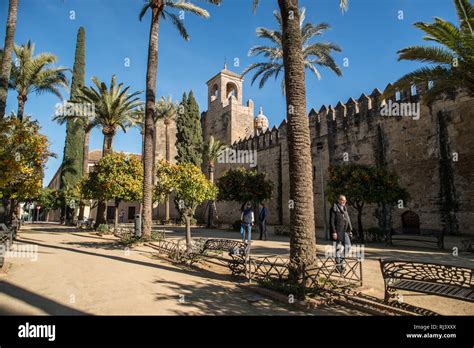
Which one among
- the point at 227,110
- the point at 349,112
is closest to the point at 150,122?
the point at 349,112

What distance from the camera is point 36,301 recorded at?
5.30 meters

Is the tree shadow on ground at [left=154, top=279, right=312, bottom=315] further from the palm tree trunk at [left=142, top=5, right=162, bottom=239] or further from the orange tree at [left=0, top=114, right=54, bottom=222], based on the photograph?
the palm tree trunk at [left=142, top=5, right=162, bottom=239]

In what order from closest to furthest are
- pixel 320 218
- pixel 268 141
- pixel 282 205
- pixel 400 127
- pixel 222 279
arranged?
1. pixel 222 279
2. pixel 400 127
3. pixel 320 218
4. pixel 282 205
5. pixel 268 141

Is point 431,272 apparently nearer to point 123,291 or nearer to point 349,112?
point 123,291

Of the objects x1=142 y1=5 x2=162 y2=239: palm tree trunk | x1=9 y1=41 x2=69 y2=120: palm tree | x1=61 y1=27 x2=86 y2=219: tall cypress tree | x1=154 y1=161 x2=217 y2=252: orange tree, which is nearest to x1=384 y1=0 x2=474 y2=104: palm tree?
x1=154 y1=161 x2=217 y2=252: orange tree

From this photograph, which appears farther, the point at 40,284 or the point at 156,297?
the point at 40,284

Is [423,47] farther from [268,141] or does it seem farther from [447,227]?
[268,141]

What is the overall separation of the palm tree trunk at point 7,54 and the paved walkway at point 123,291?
566cm

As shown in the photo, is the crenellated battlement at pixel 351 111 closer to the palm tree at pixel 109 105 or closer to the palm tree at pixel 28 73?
the palm tree at pixel 109 105

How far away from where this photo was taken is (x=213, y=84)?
4103cm

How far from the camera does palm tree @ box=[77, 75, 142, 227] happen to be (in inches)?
849

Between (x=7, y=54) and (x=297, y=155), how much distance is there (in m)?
11.4
